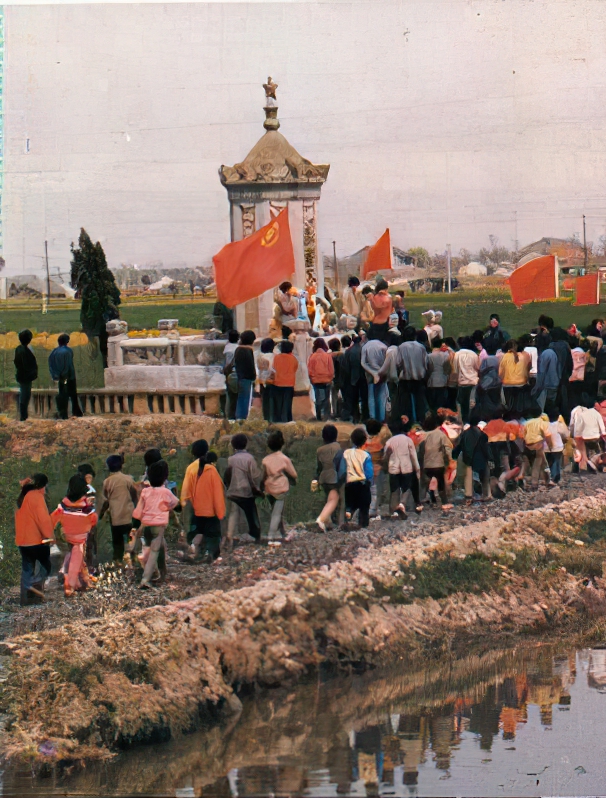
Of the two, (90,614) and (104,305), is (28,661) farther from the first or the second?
(104,305)

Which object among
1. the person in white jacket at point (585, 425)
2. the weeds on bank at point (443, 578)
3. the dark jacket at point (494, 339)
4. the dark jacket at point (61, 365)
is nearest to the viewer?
the weeds on bank at point (443, 578)

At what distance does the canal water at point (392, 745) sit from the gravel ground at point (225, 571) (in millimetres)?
1274

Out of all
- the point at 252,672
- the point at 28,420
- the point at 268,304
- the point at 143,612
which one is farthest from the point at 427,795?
the point at 268,304

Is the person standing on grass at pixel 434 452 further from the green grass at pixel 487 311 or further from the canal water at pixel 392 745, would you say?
the green grass at pixel 487 311

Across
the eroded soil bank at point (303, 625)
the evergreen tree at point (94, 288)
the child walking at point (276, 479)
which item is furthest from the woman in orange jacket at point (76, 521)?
the evergreen tree at point (94, 288)

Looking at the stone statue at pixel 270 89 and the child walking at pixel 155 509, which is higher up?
the stone statue at pixel 270 89

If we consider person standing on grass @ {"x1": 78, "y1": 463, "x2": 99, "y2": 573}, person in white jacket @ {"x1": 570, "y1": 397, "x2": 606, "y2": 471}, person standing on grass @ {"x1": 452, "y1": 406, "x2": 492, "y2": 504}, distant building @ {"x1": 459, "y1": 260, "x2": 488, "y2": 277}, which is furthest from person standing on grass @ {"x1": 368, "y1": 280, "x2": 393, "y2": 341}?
person standing on grass @ {"x1": 78, "y1": 463, "x2": 99, "y2": 573}

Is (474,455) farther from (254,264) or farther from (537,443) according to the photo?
(254,264)

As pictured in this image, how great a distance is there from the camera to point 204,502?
1251 centimetres

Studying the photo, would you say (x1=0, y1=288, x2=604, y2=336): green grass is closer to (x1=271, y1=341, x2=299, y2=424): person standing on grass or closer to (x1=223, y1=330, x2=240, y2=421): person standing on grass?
(x1=223, y1=330, x2=240, y2=421): person standing on grass

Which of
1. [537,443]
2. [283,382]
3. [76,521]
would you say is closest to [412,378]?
[283,382]

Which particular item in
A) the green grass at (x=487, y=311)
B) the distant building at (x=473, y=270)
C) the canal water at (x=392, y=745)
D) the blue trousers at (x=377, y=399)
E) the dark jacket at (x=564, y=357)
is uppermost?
the distant building at (x=473, y=270)

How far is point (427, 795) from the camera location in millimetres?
9891

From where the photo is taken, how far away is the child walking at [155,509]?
12.1m
